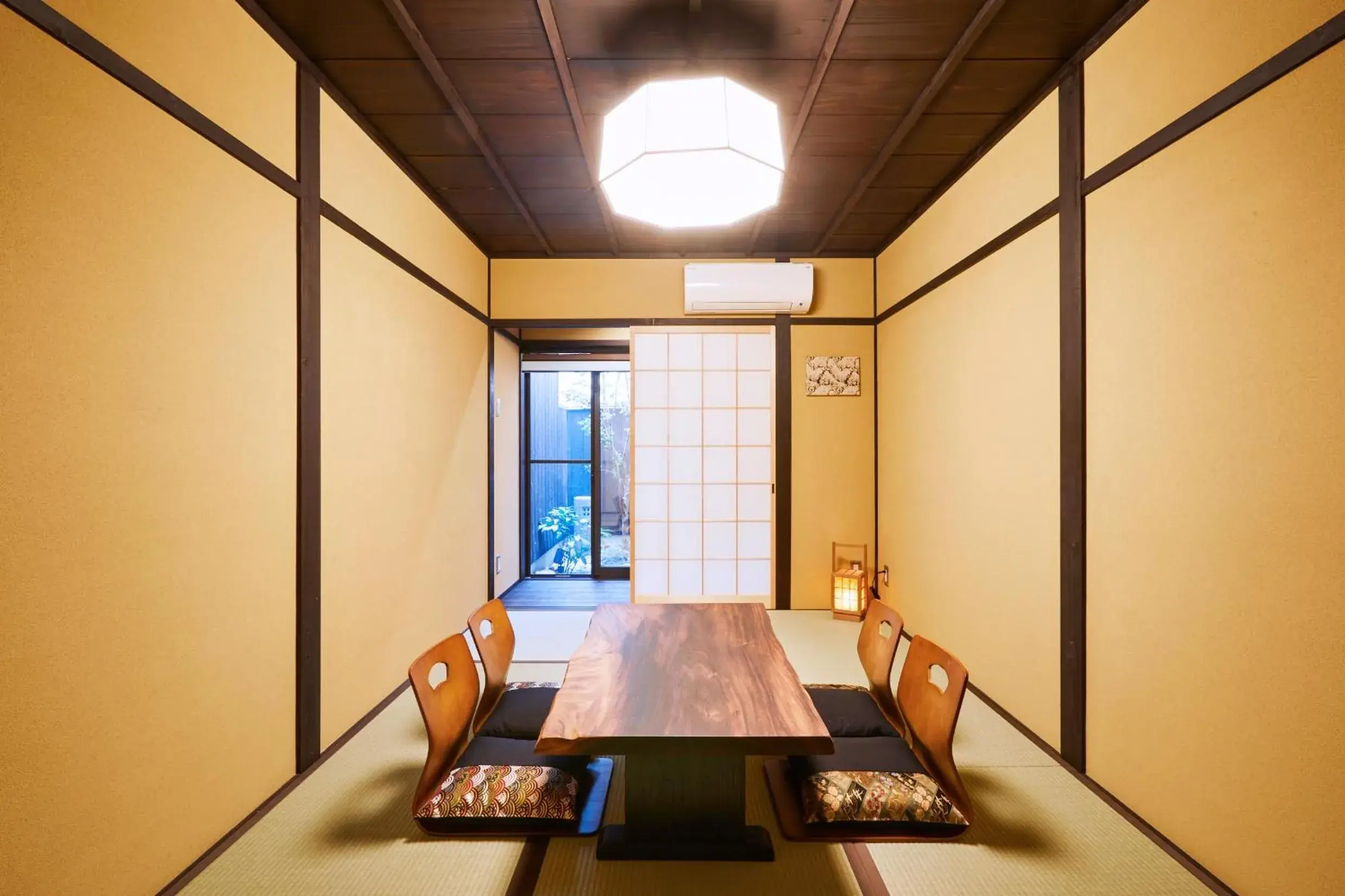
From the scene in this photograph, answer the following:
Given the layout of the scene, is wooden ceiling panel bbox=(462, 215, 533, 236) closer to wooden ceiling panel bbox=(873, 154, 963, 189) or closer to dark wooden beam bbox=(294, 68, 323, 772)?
dark wooden beam bbox=(294, 68, 323, 772)

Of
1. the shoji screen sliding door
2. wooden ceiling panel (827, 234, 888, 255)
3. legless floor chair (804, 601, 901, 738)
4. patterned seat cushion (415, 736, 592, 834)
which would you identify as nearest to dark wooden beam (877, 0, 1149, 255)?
wooden ceiling panel (827, 234, 888, 255)

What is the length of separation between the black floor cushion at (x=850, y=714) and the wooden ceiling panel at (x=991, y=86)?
249 cm

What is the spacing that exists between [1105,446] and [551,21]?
8.11 feet

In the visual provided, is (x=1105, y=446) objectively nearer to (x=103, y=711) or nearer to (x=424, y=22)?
(x=424, y=22)

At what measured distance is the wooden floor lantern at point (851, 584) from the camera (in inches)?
156

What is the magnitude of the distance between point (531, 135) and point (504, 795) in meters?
2.75

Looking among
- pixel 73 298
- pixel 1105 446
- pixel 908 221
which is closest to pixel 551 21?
pixel 73 298

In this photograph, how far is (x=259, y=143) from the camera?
1.86 meters

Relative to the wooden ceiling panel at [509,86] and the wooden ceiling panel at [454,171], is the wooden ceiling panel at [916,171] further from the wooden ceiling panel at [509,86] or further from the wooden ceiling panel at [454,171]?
the wooden ceiling panel at [454,171]

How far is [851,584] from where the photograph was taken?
3.96 meters

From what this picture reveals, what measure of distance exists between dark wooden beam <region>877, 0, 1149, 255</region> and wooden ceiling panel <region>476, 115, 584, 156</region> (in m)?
2.02

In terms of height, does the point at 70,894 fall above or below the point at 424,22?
below

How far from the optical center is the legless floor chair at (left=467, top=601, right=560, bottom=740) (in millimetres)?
1961

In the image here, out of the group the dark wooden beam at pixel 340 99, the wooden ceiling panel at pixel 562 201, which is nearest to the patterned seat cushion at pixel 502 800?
the dark wooden beam at pixel 340 99
